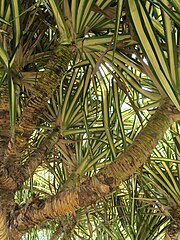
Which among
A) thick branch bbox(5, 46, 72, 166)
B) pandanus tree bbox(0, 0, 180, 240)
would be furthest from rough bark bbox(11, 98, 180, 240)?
thick branch bbox(5, 46, 72, 166)

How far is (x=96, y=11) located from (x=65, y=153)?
409 mm

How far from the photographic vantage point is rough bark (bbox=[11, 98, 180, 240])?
1.95 feet

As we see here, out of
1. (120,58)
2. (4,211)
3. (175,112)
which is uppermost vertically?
(120,58)

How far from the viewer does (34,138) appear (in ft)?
3.28

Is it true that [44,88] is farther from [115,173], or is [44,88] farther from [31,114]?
[115,173]

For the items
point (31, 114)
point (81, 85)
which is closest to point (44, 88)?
point (31, 114)

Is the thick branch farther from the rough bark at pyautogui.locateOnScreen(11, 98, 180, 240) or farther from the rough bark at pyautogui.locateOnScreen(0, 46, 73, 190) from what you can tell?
the rough bark at pyautogui.locateOnScreen(11, 98, 180, 240)

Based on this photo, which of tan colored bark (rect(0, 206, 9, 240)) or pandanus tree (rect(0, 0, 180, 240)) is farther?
tan colored bark (rect(0, 206, 9, 240))

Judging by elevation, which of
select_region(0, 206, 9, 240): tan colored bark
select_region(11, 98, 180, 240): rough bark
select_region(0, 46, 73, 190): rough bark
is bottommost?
select_region(0, 206, 9, 240): tan colored bark

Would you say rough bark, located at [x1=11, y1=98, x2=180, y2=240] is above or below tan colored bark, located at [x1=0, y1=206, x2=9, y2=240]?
above

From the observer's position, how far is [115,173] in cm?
60

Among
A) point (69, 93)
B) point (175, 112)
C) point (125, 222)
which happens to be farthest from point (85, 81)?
point (125, 222)

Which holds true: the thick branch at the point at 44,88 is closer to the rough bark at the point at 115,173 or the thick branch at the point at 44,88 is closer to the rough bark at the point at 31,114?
the rough bark at the point at 31,114

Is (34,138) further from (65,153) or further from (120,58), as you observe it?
(120,58)
